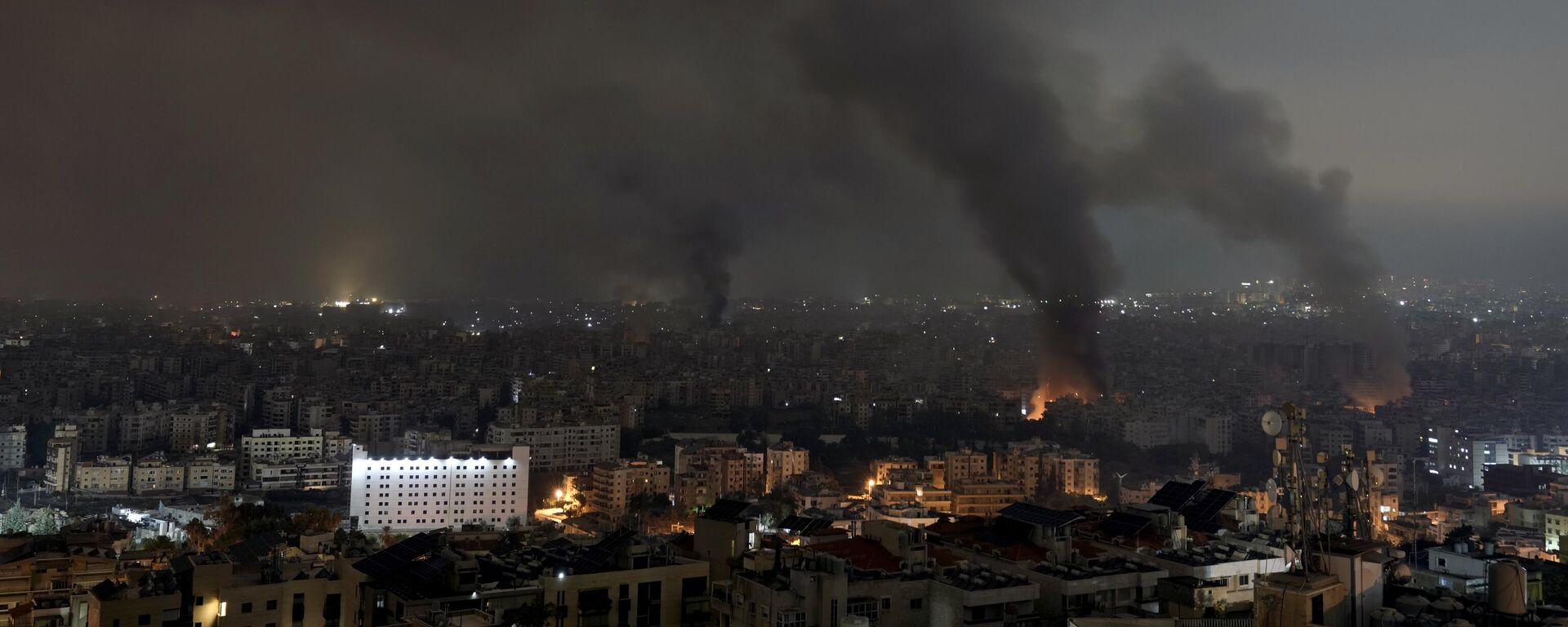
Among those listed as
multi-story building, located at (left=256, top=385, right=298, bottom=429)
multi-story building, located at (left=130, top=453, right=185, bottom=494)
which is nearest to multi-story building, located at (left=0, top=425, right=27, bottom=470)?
multi-story building, located at (left=130, top=453, right=185, bottom=494)

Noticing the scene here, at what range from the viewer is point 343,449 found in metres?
16.9

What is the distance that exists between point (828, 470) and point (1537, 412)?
10651 mm

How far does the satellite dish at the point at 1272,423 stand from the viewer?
10.8ft

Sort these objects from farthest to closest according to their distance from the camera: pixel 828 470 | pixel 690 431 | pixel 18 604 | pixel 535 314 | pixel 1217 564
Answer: pixel 535 314 < pixel 690 431 < pixel 828 470 < pixel 18 604 < pixel 1217 564

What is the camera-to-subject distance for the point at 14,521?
10.9 metres

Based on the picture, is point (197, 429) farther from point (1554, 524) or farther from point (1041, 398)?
point (1554, 524)

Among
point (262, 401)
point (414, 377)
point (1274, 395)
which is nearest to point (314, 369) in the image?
point (414, 377)

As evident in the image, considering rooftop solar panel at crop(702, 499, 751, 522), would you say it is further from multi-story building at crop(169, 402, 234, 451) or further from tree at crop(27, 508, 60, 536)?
multi-story building at crop(169, 402, 234, 451)

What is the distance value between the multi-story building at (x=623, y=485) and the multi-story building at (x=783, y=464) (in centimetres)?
131

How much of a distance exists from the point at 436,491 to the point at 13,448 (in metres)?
7.63

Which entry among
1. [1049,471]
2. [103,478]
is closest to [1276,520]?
[1049,471]

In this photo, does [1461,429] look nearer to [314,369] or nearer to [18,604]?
[18,604]

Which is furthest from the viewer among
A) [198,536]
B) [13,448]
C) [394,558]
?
[13,448]

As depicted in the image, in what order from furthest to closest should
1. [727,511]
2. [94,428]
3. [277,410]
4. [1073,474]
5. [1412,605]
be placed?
[277,410] → [94,428] → [1073,474] → [727,511] → [1412,605]
